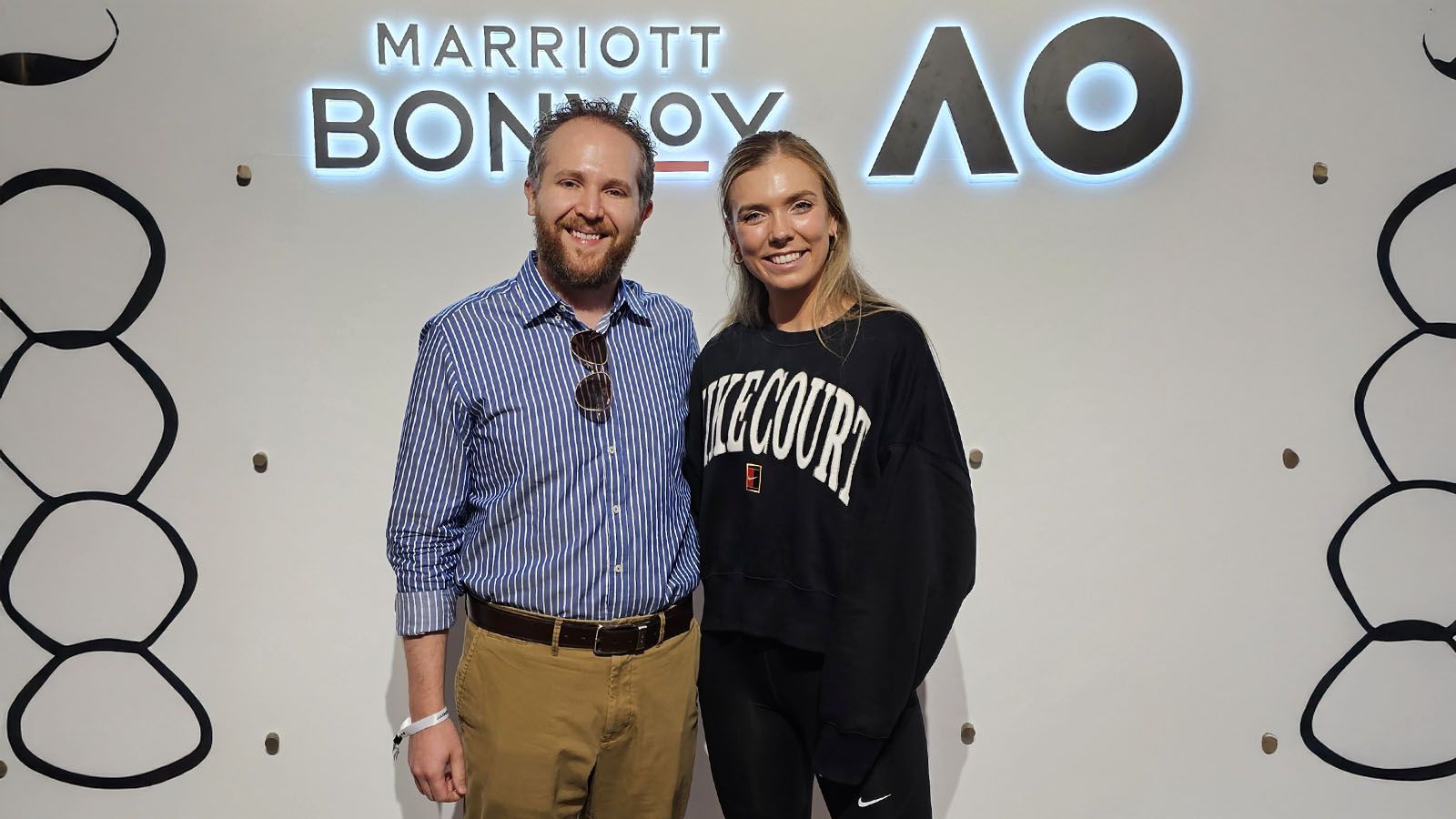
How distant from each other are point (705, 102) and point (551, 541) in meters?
1.18

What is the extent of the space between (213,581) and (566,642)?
4.04 ft

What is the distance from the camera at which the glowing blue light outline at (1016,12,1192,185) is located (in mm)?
2223

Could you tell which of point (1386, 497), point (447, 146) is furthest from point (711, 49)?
point (1386, 497)

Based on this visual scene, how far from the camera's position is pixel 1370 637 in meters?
2.30

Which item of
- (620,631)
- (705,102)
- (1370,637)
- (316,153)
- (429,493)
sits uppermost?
(705,102)

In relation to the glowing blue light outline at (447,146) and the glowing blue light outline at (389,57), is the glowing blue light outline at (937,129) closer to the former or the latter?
the glowing blue light outline at (447,146)

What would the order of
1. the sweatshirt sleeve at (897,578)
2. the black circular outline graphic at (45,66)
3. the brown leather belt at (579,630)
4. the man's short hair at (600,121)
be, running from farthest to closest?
1. the black circular outline graphic at (45,66)
2. the man's short hair at (600,121)
3. the brown leather belt at (579,630)
4. the sweatshirt sleeve at (897,578)

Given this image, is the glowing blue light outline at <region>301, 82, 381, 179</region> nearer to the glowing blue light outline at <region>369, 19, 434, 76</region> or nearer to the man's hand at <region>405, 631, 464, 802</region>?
the glowing blue light outline at <region>369, 19, 434, 76</region>

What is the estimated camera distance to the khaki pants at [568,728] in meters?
1.51

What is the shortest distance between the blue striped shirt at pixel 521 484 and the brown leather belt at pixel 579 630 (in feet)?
0.06

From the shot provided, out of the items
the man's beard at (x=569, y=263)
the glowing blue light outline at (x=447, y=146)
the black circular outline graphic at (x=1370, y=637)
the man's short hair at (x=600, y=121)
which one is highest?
the glowing blue light outline at (x=447, y=146)

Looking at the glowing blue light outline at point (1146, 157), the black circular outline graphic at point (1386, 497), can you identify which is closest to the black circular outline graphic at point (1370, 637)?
the black circular outline graphic at point (1386, 497)

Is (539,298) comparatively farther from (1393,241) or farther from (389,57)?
(1393,241)

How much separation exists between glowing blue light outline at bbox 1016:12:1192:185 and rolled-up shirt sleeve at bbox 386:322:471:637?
57.9 inches
